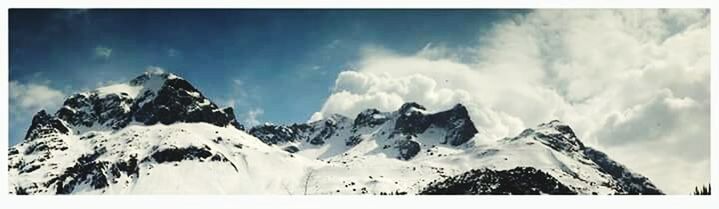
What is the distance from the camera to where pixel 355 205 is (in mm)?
66000

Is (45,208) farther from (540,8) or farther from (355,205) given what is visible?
(540,8)

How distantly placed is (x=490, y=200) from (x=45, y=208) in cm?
3822

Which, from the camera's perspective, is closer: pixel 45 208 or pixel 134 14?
pixel 45 208

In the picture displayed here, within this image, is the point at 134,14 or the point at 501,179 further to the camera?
the point at 501,179
